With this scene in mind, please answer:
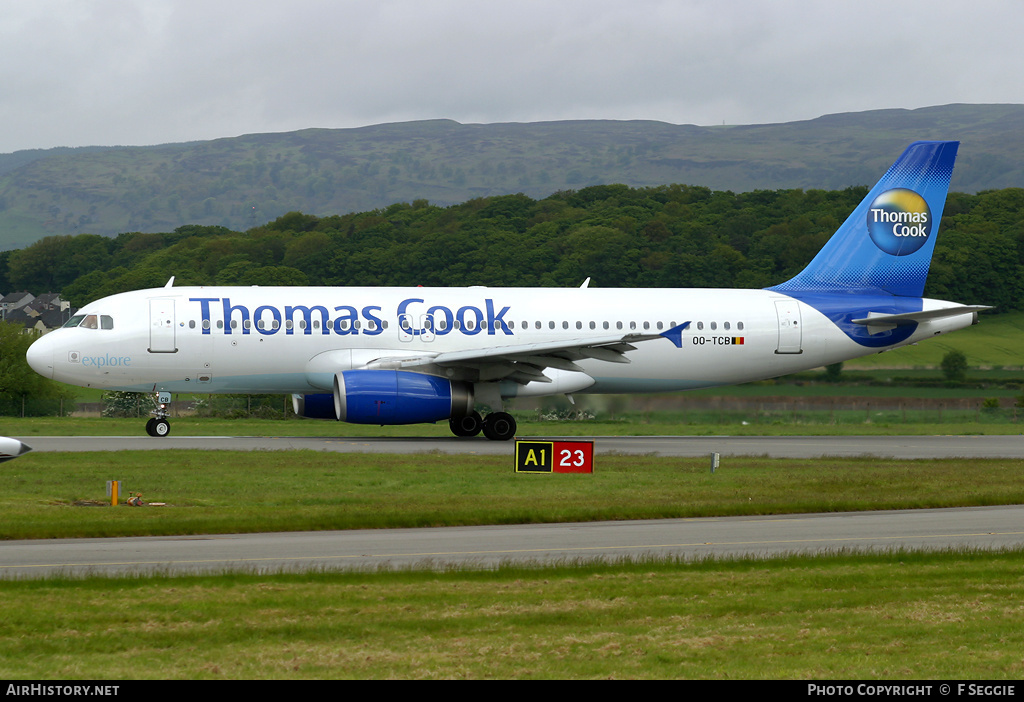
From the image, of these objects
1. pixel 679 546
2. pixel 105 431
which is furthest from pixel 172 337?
pixel 679 546

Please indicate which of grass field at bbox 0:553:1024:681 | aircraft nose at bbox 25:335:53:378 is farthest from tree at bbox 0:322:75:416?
grass field at bbox 0:553:1024:681

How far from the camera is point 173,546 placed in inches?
567

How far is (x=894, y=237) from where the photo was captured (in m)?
36.2

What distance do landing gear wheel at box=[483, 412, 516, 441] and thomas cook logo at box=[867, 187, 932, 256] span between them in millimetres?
13150

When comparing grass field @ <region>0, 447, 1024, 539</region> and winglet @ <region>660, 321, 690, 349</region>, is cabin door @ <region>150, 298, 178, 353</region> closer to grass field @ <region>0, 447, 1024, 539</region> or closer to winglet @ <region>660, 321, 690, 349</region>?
grass field @ <region>0, 447, 1024, 539</region>

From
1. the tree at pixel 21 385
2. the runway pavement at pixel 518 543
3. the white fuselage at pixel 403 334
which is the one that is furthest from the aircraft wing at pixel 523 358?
the tree at pixel 21 385

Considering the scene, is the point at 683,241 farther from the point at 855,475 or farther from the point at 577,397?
the point at 855,475

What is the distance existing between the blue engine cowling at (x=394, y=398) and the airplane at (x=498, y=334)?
0.04 m

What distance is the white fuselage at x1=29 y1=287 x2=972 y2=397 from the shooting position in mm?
30906

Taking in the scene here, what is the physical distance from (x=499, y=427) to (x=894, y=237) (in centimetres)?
1400

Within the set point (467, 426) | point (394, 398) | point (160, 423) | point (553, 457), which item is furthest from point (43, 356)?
point (553, 457)

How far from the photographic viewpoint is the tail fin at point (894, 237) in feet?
118

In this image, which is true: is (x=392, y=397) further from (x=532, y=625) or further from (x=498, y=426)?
(x=532, y=625)

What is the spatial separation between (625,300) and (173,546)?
69.9ft
